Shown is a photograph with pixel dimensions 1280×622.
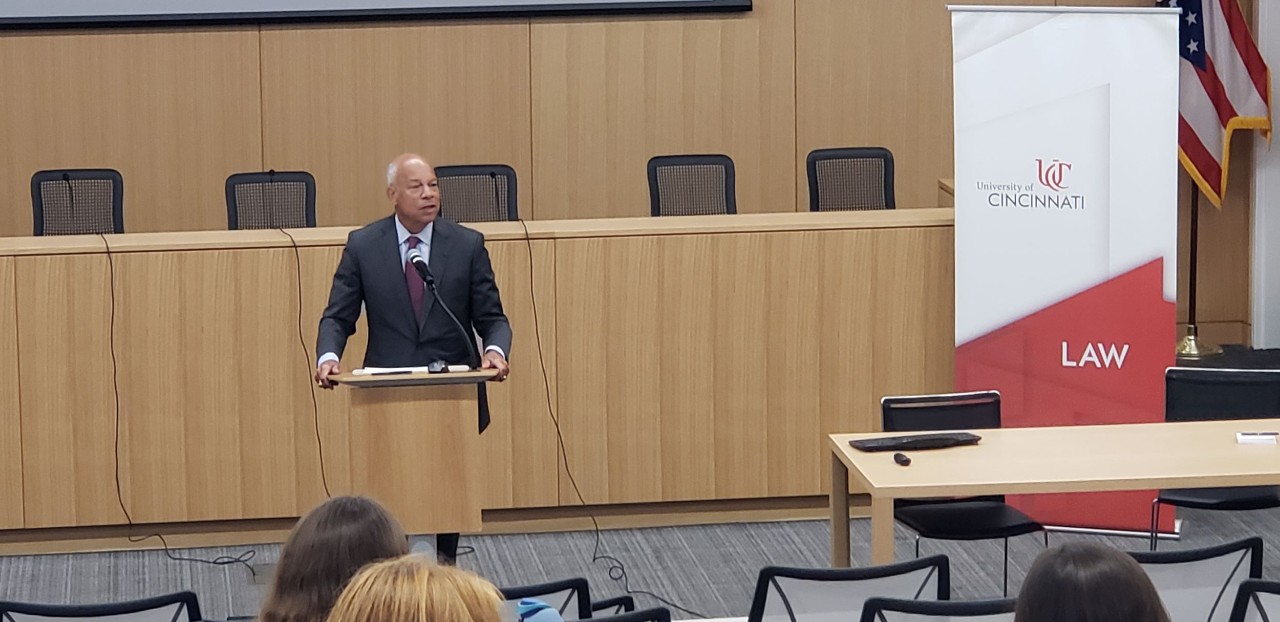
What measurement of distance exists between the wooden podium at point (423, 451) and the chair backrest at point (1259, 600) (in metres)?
2.33

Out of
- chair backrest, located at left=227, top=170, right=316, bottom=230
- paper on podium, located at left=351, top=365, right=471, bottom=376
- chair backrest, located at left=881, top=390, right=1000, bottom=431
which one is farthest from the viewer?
chair backrest, located at left=227, top=170, right=316, bottom=230

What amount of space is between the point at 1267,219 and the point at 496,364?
7.14 meters

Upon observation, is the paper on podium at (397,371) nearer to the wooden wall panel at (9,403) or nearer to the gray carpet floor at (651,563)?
the gray carpet floor at (651,563)

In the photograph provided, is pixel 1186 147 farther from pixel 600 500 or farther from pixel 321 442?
pixel 321 442

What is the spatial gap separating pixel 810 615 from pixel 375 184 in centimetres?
693

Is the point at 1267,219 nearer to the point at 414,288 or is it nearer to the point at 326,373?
the point at 414,288

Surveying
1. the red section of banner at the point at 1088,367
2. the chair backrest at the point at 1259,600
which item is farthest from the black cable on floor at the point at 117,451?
the chair backrest at the point at 1259,600

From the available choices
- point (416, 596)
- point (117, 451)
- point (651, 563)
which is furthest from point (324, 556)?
point (117, 451)

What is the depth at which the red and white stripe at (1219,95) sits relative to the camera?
33.5 ft

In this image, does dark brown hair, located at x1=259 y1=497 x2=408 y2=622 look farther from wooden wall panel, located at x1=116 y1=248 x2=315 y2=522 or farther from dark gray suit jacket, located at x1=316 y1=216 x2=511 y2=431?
wooden wall panel, located at x1=116 y1=248 x2=315 y2=522

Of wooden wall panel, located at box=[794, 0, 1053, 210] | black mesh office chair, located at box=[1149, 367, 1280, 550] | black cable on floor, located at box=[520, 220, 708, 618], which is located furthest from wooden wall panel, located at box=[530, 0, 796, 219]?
black mesh office chair, located at box=[1149, 367, 1280, 550]

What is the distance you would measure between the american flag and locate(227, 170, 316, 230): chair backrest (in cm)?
540

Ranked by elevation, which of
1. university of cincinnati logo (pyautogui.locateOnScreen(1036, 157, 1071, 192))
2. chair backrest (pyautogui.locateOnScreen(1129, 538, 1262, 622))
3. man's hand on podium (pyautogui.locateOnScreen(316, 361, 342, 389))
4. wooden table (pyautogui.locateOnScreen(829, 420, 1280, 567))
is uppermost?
university of cincinnati logo (pyautogui.locateOnScreen(1036, 157, 1071, 192))

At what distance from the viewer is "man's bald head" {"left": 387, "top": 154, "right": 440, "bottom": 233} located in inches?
221
